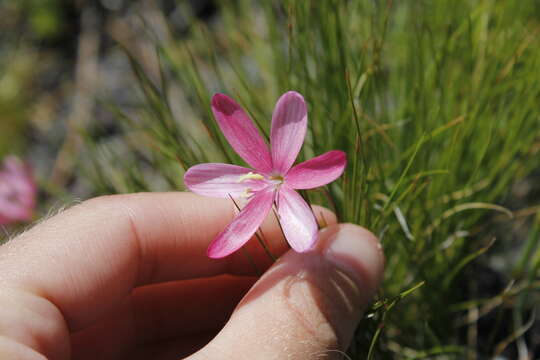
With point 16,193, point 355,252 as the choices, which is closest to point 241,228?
point 355,252

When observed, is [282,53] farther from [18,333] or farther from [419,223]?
[18,333]

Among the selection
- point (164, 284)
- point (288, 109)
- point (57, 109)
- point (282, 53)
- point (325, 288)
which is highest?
point (288, 109)

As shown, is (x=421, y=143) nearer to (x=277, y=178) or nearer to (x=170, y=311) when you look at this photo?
(x=277, y=178)

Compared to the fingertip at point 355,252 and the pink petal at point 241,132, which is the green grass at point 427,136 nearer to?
the fingertip at point 355,252

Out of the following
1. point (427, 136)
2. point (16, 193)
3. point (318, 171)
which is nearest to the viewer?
point (318, 171)

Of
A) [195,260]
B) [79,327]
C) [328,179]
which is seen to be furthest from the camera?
[195,260]

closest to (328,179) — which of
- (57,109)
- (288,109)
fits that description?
(288,109)

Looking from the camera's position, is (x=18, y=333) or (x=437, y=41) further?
(x=437, y=41)
